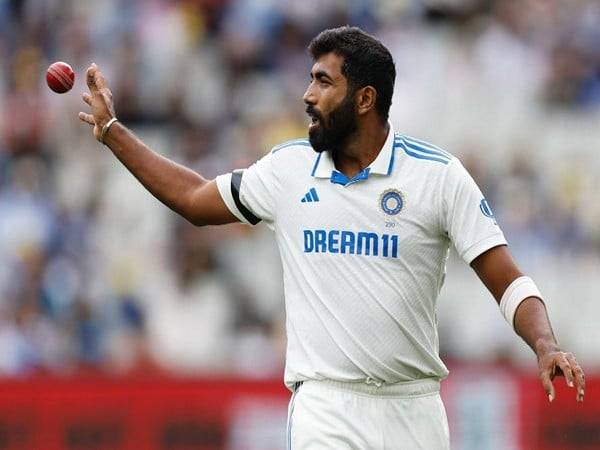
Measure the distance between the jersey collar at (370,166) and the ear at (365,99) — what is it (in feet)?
0.46

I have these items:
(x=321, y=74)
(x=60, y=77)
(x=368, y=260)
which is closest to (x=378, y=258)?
(x=368, y=260)

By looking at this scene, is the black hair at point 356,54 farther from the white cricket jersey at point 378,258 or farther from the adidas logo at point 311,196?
the adidas logo at point 311,196

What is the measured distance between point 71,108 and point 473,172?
3.81 metres

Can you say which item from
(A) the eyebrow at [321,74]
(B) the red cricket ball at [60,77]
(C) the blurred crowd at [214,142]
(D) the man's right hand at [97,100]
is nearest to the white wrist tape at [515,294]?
(A) the eyebrow at [321,74]

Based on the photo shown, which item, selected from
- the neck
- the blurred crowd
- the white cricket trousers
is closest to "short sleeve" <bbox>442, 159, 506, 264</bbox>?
the neck

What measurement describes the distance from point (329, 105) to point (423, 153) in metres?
0.42

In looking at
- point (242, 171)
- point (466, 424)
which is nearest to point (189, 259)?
point (466, 424)

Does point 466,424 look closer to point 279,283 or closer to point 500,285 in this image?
point 279,283

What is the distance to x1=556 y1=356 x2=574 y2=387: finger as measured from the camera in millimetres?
5469

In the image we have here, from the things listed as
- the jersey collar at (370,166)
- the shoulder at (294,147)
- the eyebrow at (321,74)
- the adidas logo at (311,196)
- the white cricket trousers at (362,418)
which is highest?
the eyebrow at (321,74)

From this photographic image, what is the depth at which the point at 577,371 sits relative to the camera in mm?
5500

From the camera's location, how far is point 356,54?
6184 millimetres

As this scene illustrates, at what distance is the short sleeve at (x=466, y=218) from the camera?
5.96 metres

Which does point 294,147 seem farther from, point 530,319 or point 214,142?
point 214,142
